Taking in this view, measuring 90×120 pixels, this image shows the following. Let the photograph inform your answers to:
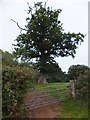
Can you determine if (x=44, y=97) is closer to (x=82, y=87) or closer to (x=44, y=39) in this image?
(x=82, y=87)

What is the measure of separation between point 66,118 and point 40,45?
10772mm

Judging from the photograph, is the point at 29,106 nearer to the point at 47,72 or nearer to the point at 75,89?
the point at 75,89

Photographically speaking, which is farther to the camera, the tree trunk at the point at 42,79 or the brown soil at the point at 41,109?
the tree trunk at the point at 42,79

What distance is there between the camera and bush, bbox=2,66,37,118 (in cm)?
1681

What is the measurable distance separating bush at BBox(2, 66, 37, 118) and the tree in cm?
1002

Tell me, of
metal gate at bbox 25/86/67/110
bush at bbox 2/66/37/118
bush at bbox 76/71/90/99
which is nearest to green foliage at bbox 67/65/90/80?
metal gate at bbox 25/86/67/110

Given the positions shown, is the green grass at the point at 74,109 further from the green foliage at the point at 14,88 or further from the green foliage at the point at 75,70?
the green foliage at the point at 75,70

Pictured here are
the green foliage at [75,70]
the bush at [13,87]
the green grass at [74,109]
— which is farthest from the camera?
the green foliage at [75,70]

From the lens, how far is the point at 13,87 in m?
17.5

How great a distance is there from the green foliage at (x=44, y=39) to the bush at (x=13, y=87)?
395 inches

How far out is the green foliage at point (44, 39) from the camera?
28484 millimetres

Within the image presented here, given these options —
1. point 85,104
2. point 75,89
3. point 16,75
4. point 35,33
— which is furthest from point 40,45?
point 16,75

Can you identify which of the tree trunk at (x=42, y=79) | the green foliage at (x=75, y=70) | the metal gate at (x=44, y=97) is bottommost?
the metal gate at (x=44, y=97)

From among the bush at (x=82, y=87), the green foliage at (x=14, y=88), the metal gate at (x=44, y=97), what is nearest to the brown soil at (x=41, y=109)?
the metal gate at (x=44, y=97)
